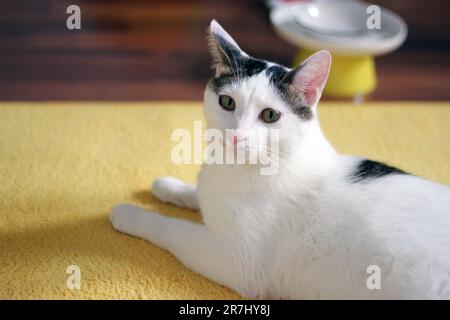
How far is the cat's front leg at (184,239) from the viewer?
4.65 feet

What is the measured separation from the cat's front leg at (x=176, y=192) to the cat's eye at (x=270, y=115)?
1.79 ft

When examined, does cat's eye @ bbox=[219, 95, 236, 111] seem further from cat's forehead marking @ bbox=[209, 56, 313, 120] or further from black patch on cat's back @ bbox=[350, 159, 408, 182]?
black patch on cat's back @ bbox=[350, 159, 408, 182]

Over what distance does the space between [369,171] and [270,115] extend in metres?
0.31

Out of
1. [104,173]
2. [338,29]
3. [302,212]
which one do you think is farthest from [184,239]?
[338,29]

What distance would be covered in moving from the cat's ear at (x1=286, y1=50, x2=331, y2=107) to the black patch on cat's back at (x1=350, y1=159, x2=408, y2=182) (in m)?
0.22

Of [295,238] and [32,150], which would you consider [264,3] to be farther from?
[295,238]

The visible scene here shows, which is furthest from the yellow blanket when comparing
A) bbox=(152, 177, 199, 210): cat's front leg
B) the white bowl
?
the white bowl

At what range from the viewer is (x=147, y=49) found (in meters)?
3.09

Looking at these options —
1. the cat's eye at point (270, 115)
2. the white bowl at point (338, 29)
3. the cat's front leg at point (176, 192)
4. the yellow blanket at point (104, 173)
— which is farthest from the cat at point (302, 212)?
the white bowl at point (338, 29)

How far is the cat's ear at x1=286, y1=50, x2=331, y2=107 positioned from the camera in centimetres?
126

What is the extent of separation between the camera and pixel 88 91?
2.60m

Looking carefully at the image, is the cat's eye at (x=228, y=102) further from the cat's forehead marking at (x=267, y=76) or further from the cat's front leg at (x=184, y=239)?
the cat's front leg at (x=184, y=239)
